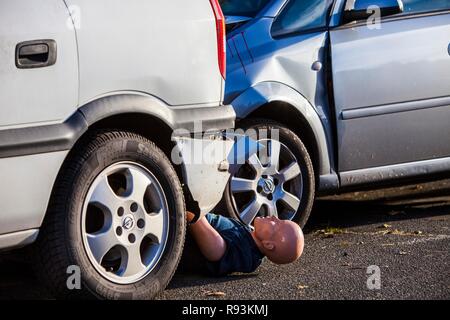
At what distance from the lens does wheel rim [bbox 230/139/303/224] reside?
7.06 meters

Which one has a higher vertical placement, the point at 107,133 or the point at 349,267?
the point at 107,133

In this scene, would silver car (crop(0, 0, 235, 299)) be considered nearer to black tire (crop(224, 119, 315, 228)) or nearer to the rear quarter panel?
the rear quarter panel

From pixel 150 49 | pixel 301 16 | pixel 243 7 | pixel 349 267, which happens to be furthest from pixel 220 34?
pixel 243 7

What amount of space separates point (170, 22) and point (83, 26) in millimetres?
536

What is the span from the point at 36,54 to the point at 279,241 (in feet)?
5.99

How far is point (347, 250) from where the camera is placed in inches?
269

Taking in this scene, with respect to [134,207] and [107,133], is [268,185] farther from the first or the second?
[107,133]

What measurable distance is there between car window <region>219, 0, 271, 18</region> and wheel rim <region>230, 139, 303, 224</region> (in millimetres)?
943

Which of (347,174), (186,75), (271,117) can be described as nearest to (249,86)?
(271,117)

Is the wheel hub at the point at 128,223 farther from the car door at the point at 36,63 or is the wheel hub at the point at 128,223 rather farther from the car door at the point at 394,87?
the car door at the point at 394,87

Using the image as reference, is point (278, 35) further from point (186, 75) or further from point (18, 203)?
point (18, 203)

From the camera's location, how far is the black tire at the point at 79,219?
17.0 ft

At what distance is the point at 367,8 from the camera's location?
297 inches

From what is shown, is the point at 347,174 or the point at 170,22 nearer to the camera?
the point at 170,22
